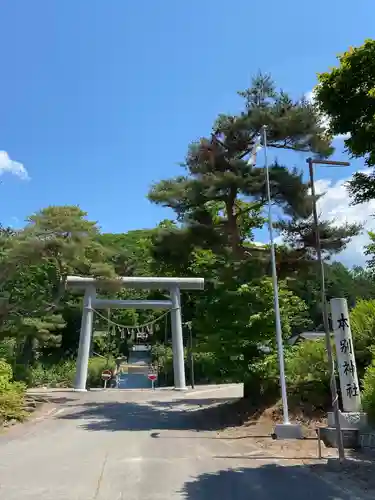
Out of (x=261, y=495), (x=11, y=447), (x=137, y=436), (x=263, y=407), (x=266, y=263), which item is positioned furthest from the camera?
(x=266, y=263)

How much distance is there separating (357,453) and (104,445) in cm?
563

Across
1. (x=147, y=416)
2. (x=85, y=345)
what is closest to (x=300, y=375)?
(x=147, y=416)

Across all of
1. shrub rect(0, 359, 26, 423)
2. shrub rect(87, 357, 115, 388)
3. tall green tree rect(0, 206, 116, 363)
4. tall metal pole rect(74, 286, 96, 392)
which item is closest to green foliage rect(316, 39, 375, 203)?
shrub rect(0, 359, 26, 423)

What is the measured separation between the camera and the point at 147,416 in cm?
1670

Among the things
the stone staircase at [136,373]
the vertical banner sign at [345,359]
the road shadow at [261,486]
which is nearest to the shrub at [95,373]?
the stone staircase at [136,373]

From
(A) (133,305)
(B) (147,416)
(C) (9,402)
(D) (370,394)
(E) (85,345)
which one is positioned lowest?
(B) (147,416)

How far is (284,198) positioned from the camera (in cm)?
1628

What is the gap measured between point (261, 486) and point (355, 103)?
603 centimetres

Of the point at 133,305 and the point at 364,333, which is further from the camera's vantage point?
the point at 133,305

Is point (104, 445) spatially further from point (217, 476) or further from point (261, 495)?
point (261, 495)

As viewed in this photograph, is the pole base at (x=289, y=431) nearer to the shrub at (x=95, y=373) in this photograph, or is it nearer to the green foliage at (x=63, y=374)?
the green foliage at (x=63, y=374)

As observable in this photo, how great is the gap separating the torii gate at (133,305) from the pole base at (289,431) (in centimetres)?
1548

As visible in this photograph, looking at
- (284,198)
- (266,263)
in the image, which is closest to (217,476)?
(266,263)

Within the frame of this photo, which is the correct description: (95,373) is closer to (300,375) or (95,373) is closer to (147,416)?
(147,416)
